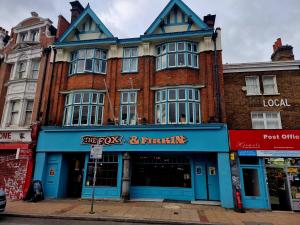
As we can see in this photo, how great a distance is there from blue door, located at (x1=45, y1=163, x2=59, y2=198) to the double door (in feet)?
30.5

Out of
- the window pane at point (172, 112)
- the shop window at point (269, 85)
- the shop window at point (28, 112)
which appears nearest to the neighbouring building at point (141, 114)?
the window pane at point (172, 112)

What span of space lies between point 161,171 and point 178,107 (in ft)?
14.4

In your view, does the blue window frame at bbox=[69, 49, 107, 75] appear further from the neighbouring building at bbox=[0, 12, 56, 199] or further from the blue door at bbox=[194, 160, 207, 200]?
the blue door at bbox=[194, 160, 207, 200]

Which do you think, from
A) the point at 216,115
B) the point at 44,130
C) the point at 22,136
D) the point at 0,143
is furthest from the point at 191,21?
the point at 0,143

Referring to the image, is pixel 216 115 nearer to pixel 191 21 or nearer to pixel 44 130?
pixel 191 21

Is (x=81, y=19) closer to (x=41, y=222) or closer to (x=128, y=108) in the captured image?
(x=128, y=108)

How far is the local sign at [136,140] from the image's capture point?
13516 mm

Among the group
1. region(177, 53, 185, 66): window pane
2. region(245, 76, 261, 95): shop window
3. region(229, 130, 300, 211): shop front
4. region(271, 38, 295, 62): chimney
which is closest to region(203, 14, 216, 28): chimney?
region(177, 53, 185, 66): window pane

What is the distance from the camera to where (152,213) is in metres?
10.5

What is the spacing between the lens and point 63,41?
17234mm

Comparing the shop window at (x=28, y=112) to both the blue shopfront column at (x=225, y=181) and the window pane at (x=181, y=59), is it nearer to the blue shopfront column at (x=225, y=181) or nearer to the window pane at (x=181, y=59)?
the window pane at (x=181, y=59)

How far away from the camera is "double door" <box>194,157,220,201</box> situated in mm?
13477

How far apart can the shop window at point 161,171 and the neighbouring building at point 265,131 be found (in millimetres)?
3078

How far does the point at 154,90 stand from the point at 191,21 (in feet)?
19.2
